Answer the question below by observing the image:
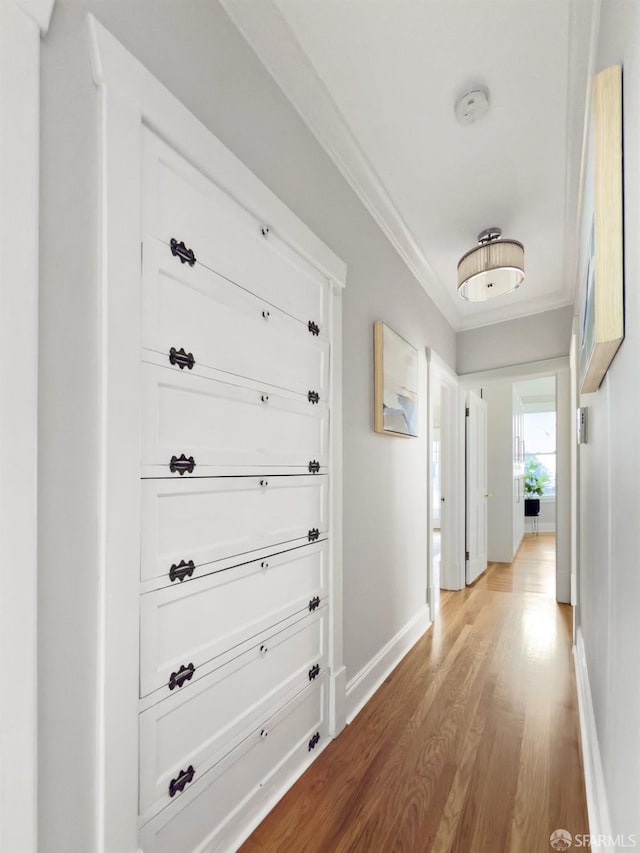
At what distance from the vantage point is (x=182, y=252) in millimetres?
1176

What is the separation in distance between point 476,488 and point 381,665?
2680 mm

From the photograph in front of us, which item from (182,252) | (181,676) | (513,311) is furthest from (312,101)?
(513,311)

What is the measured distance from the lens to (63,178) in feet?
2.92

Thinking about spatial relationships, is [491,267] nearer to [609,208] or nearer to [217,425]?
[609,208]

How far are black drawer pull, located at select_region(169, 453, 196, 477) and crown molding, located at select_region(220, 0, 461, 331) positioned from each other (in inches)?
55.5

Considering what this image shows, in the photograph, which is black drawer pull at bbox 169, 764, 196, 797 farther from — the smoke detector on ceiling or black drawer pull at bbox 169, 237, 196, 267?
the smoke detector on ceiling

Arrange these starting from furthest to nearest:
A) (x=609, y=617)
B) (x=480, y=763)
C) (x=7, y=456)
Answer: (x=480, y=763) → (x=609, y=617) → (x=7, y=456)

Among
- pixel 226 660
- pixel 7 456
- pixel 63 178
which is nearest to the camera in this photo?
pixel 7 456

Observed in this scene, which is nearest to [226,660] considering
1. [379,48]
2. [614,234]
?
[614,234]

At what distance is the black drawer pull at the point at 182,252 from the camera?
45.4 inches

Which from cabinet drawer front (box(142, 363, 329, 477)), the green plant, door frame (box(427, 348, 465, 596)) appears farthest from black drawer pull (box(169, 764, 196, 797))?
the green plant

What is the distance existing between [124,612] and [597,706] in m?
1.61

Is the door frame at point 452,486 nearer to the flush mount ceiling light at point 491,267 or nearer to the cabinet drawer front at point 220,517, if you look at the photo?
the flush mount ceiling light at point 491,267

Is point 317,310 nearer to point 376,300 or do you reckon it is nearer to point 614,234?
point 376,300
